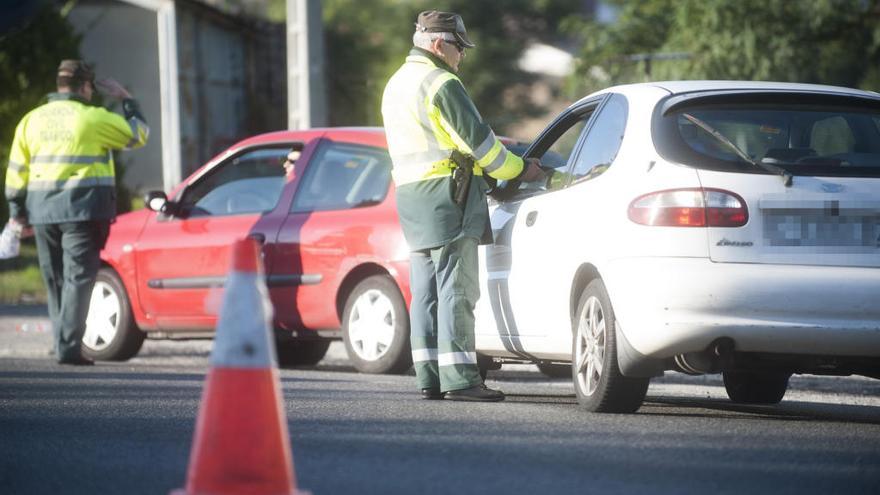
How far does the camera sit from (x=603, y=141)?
7637mm

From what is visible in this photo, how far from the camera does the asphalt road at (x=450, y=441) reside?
5625 mm

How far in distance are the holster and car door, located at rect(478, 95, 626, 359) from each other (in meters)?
0.32

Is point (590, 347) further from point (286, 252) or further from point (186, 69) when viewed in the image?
point (186, 69)

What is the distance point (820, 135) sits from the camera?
727 cm

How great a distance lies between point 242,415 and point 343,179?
5.97m

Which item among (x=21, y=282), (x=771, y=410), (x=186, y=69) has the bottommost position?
(x=21, y=282)

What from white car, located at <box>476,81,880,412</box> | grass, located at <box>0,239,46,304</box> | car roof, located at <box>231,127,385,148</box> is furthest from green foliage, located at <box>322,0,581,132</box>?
white car, located at <box>476,81,880,412</box>

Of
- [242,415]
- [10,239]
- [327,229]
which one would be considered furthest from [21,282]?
[242,415]

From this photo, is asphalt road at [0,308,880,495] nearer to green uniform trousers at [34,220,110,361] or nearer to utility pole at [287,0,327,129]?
green uniform trousers at [34,220,110,361]

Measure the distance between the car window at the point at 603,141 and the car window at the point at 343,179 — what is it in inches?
100

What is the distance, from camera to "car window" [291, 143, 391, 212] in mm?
10297

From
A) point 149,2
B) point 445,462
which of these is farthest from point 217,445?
point 149,2

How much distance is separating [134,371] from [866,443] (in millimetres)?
4827

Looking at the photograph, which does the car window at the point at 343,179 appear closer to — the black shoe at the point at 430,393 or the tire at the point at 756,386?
the black shoe at the point at 430,393
